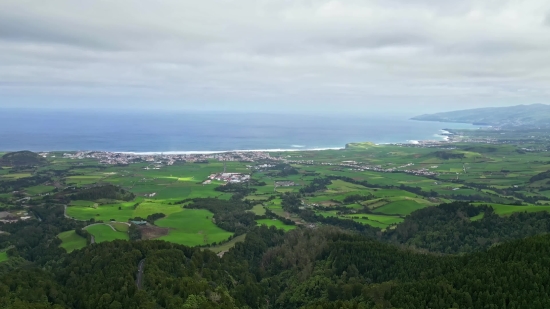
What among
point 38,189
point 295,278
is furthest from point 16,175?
point 295,278

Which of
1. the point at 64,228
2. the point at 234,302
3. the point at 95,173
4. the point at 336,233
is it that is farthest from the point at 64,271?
the point at 95,173

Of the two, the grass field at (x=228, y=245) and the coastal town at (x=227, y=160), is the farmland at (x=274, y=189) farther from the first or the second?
the grass field at (x=228, y=245)

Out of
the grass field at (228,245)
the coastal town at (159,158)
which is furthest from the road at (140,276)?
the coastal town at (159,158)

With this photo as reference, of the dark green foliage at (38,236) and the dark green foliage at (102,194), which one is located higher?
the dark green foliage at (102,194)

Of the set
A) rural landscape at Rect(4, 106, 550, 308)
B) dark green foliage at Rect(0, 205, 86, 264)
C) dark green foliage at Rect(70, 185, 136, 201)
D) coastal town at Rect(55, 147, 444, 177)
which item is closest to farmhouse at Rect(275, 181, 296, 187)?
rural landscape at Rect(4, 106, 550, 308)

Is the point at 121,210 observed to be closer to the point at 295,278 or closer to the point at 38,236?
the point at 38,236

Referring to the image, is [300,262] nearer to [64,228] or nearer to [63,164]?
[64,228]
